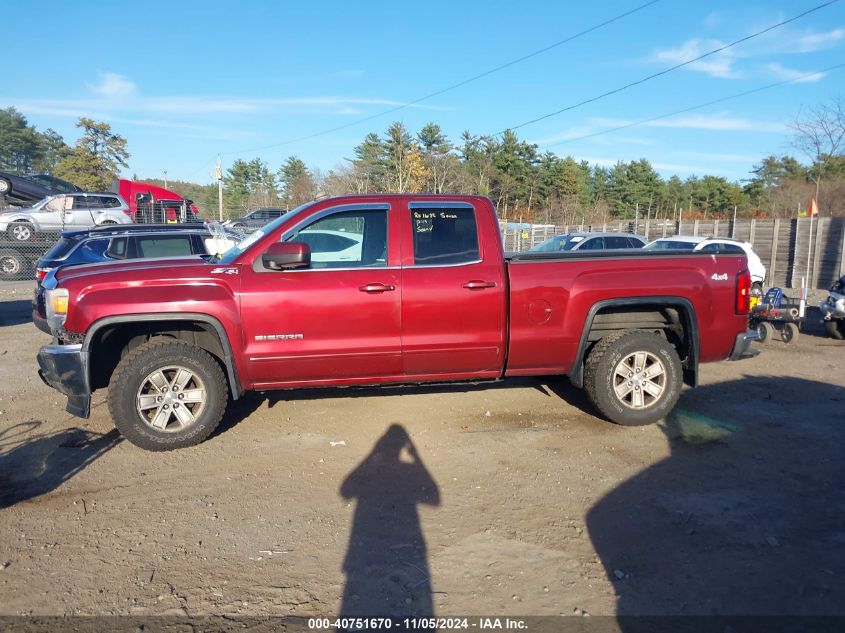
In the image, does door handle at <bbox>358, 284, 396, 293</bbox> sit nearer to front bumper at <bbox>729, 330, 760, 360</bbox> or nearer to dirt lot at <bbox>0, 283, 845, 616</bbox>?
dirt lot at <bbox>0, 283, 845, 616</bbox>

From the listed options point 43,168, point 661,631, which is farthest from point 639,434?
point 43,168

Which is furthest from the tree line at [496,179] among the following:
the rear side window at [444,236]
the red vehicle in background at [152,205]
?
the rear side window at [444,236]

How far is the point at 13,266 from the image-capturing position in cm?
1750

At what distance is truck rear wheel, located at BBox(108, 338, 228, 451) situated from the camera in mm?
4738

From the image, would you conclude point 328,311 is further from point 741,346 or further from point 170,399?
point 741,346

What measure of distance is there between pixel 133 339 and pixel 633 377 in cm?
438

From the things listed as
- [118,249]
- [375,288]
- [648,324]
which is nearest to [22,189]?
[118,249]

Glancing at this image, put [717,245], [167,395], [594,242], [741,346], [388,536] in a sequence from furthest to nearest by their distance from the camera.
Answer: [594,242] → [717,245] → [741,346] → [167,395] → [388,536]

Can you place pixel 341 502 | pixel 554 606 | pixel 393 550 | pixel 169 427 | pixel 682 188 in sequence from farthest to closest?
pixel 682 188 < pixel 169 427 < pixel 341 502 < pixel 393 550 < pixel 554 606

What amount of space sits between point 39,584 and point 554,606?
8.80ft

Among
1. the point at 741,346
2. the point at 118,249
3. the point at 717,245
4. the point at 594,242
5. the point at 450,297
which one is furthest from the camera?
the point at 594,242

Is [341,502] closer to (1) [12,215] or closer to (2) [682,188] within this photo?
(1) [12,215]

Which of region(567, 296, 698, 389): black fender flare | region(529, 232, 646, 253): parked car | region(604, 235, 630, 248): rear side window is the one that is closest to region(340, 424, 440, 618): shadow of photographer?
region(567, 296, 698, 389): black fender flare

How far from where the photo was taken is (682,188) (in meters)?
62.8
